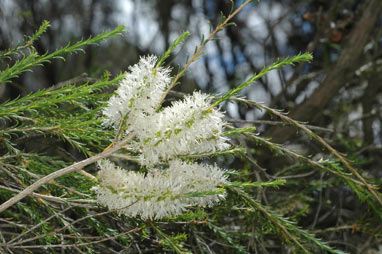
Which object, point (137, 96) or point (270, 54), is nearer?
point (137, 96)

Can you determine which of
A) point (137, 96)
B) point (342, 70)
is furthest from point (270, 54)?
point (137, 96)

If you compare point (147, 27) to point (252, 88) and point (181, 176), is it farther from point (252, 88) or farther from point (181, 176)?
point (181, 176)

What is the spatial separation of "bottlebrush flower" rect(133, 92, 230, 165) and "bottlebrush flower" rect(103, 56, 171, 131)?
0.07ft

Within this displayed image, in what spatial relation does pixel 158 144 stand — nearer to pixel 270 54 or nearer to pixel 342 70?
pixel 342 70

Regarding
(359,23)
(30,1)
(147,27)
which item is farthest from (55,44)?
(359,23)

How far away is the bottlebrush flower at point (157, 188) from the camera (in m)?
0.65

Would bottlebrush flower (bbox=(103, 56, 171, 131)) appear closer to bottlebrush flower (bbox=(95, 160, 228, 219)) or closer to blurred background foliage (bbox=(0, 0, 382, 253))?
bottlebrush flower (bbox=(95, 160, 228, 219))

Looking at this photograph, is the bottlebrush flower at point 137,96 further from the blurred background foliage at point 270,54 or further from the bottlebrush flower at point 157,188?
the blurred background foliage at point 270,54

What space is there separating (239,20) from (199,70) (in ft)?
1.41

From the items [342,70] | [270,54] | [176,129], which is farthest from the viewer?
[270,54]

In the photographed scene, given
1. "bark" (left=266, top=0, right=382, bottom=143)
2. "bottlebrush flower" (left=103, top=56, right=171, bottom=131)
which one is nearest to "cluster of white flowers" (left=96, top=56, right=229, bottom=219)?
"bottlebrush flower" (left=103, top=56, right=171, bottom=131)

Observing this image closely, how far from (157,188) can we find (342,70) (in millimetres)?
1367

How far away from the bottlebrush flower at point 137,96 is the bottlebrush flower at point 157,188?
0.29 ft

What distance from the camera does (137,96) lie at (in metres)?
0.67
